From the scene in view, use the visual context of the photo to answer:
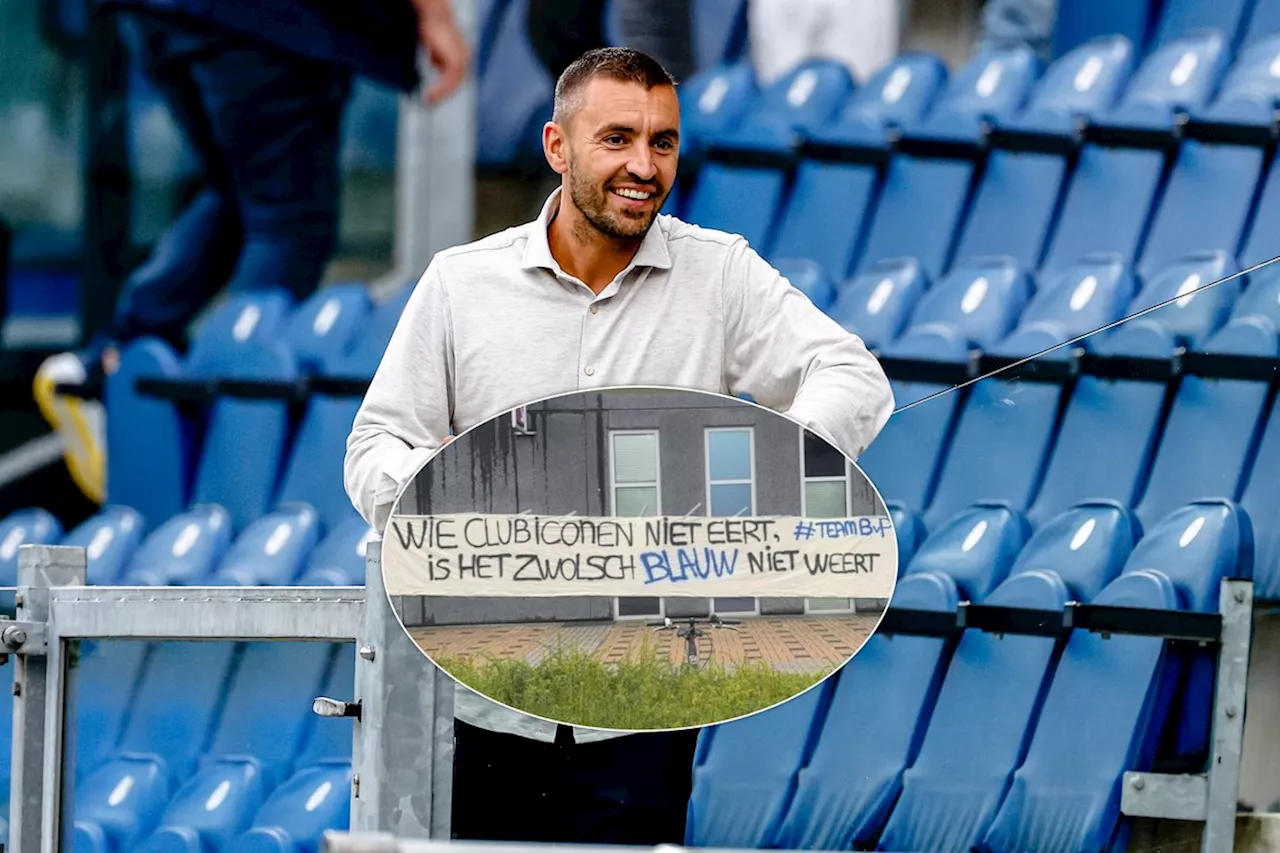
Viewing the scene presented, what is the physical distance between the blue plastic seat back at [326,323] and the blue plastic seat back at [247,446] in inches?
1.9

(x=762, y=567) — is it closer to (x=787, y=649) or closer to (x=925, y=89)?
(x=787, y=649)

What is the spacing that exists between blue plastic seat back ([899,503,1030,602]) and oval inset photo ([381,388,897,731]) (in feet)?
1.53

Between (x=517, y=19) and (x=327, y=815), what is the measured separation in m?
3.35

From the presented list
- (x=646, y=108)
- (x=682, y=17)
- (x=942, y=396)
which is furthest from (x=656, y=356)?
(x=682, y=17)

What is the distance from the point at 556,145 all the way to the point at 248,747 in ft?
2.54

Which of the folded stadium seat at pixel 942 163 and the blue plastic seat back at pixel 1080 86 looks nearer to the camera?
the blue plastic seat back at pixel 1080 86

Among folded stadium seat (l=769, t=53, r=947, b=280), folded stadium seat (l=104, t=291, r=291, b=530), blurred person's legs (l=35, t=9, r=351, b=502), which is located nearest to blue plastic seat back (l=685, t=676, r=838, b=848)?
folded stadium seat (l=769, t=53, r=947, b=280)

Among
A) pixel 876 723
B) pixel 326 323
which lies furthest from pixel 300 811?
pixel 326 323

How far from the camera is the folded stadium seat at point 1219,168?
320 cm

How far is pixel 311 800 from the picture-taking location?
1.93 meters

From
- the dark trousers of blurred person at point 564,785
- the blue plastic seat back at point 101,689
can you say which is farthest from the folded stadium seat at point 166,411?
the dark trousers of blurred person at point 564,785

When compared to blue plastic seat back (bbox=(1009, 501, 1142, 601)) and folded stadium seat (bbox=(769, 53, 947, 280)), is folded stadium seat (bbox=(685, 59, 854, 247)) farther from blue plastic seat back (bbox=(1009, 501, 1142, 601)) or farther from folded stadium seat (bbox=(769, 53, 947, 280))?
blue plastic seat back (bbox=(1009, 501, 1142, 601))

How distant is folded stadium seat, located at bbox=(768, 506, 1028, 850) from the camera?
1.73 metres

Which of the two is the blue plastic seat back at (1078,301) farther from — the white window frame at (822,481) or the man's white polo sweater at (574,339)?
the white window frame at (822,481)
